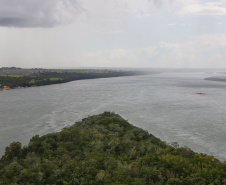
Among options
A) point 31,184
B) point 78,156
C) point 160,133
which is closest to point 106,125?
point 160,133

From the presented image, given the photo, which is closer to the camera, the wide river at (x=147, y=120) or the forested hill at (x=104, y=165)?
the forested hill at (x=104, y=165)

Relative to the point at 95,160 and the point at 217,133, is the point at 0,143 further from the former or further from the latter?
the point at 217,133

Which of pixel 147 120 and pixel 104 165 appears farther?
pixel 147 120

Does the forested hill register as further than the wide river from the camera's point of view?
No

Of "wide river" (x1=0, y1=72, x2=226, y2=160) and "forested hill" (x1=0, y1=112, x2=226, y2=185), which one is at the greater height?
"forested hill" (x1=0, y1=112, x2=226, y2=185)

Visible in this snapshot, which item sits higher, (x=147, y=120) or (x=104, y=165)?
(x=104, y=165)

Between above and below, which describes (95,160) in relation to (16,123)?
above

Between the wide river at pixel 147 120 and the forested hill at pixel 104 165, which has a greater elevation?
the forested hill at pixel 104 165

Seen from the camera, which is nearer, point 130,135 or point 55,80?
point 130,135
